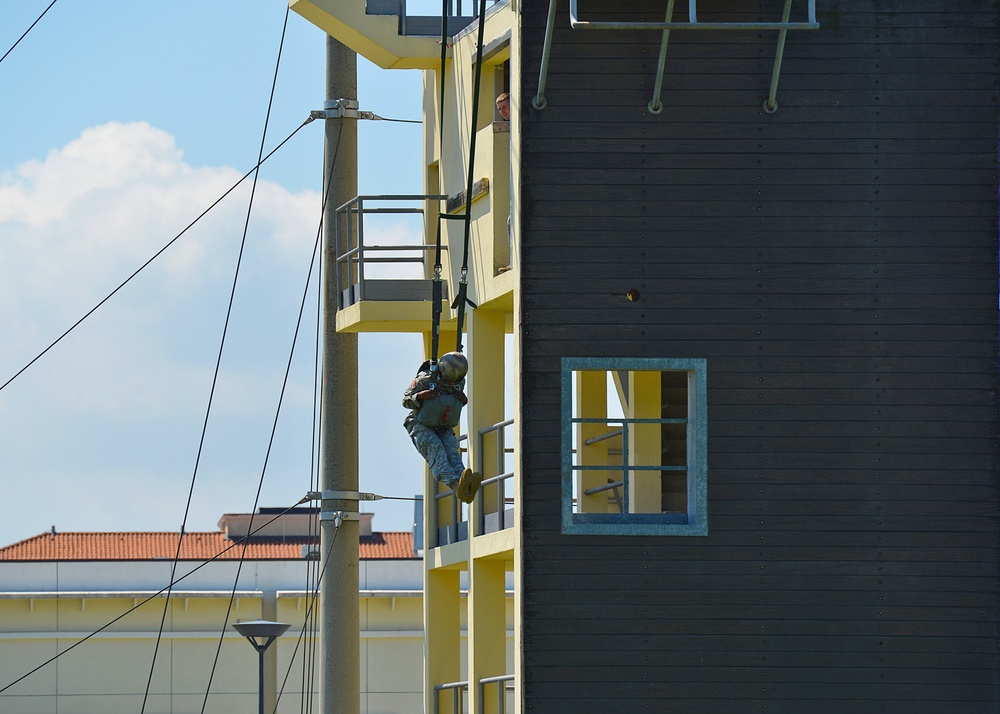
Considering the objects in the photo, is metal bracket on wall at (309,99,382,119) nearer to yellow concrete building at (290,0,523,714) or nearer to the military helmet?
yellow concrete building at (290,0,523,714)

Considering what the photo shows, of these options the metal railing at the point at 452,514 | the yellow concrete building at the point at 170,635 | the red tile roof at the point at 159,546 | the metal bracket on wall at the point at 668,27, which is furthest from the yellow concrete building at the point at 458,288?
the red tile roof at the point at 159,546

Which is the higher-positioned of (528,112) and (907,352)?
(528,112)

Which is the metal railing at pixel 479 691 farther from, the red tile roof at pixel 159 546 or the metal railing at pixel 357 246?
the red tile roof at pixel 159 546

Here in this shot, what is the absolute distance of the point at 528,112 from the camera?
18.6 metres

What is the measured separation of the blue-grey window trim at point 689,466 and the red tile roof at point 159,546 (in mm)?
37769

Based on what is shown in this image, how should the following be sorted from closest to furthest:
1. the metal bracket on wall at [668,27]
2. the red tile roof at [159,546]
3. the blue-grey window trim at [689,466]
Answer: the metal bracket on wall at [668,27], the blue-grey window trim at [689,466], the red tile roof at [159,546]

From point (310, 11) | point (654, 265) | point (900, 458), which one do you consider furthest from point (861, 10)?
point (310, 11)

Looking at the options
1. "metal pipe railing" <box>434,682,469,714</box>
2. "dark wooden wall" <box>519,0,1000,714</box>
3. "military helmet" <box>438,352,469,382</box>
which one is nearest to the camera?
"dark wooden wall" <box>519,0,1000,714</box>

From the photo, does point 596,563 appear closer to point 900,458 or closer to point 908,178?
point 900,458

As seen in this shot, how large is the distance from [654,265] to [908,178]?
2.65m

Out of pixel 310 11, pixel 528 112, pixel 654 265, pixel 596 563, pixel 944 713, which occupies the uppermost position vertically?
pixel 310 11

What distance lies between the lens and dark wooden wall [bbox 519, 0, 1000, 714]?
17859 mm

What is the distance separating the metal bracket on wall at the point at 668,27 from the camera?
1709 cm

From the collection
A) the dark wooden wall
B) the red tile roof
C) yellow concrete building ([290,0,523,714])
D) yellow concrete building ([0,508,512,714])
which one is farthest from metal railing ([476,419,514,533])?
the red tile roof
